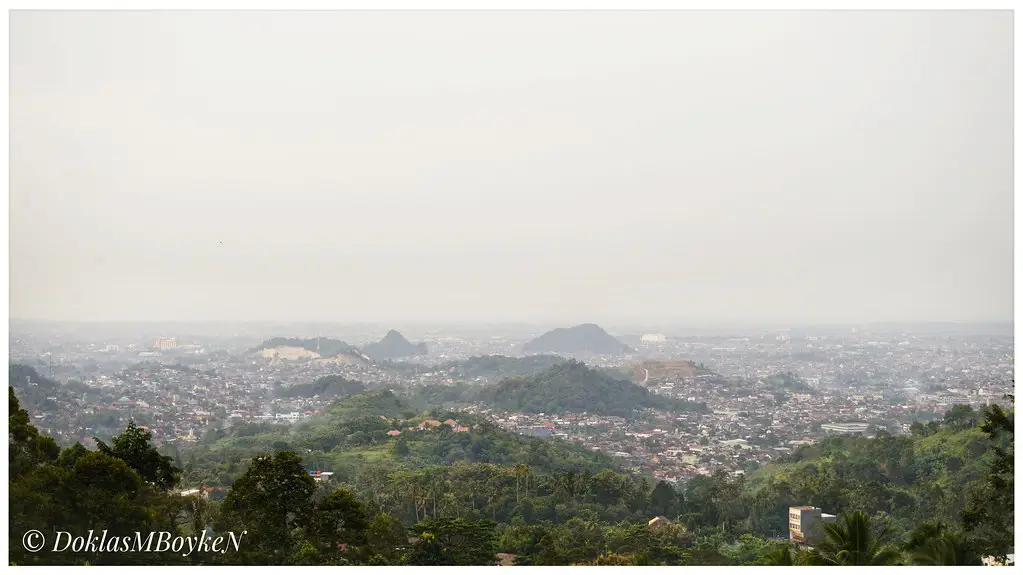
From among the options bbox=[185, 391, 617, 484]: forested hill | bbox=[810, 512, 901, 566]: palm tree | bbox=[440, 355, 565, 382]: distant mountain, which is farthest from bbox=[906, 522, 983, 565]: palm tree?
bbox=[440, 355, 565, 382]: distant mountain

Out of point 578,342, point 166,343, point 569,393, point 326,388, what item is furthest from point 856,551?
point 166,343

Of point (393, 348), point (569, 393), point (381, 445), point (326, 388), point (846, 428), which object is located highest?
point (393, 348)

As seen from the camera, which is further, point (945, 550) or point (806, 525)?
point (806, 525)

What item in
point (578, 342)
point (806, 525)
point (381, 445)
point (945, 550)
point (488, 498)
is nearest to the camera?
point (945, 550)

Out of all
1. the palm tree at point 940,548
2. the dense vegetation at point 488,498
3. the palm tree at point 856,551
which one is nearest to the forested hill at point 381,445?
the dense vegetation at point 488,498

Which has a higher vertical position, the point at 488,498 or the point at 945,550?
the point at 945,550

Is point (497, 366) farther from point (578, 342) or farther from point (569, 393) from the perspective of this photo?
point (578, 342)

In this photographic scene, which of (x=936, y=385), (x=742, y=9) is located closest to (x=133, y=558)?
(x=742, y=9)

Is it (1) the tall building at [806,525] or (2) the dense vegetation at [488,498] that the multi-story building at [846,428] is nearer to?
(2) the dense vegetation at [488,498]
